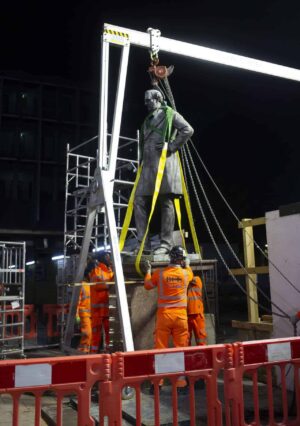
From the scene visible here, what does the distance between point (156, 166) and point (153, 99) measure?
107cm

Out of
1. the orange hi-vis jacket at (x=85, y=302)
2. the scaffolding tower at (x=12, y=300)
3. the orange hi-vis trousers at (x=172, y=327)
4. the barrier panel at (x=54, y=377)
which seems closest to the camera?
the barrier panel at (x=54, y=377)

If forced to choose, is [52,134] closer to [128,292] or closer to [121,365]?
[128,292]

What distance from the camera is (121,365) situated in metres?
3.44

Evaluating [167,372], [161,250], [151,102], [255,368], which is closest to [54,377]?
[167,372]

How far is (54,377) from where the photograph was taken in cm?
322

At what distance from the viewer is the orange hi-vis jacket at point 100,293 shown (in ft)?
26.5

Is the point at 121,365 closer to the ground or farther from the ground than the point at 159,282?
closer to the ground

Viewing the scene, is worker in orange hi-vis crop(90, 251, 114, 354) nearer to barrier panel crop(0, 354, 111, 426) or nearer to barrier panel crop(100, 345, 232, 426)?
barrier panel crop(100, 345, 232, 426)

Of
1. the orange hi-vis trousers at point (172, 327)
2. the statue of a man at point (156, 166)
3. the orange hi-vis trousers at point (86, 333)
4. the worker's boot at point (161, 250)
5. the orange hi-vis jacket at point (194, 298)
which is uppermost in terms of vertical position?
the statue of a man at point (156, 166)

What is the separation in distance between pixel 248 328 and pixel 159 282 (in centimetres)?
211

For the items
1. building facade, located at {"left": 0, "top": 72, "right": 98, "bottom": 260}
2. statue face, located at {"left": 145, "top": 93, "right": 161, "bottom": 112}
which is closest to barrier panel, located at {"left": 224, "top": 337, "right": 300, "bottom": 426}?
statue face, located at {"left": 145, "top": 93, "right": 161, "bottom": 112}

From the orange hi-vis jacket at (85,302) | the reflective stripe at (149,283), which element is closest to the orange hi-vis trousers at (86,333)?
the orange hi-vis jacket at (85,302)

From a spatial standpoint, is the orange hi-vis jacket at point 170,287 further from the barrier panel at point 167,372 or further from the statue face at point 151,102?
the statue face at point 151,102

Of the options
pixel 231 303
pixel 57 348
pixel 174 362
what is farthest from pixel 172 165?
pixel 231 303
